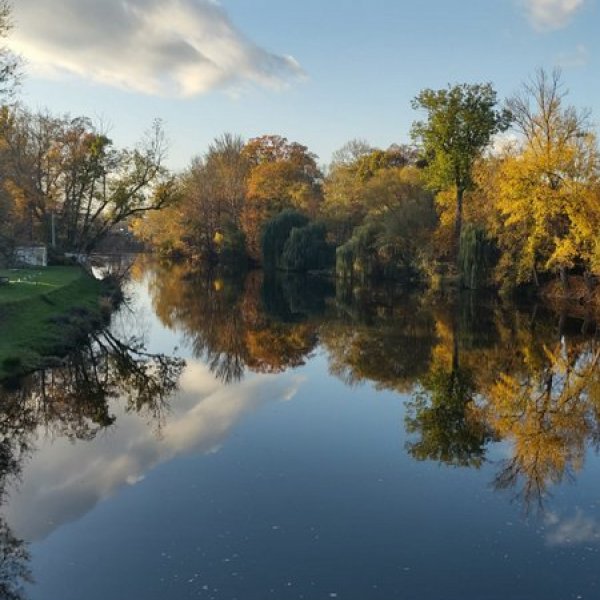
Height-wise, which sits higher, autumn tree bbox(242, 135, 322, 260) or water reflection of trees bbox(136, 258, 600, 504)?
autumn tree bbox(242, 135, 322, 260)

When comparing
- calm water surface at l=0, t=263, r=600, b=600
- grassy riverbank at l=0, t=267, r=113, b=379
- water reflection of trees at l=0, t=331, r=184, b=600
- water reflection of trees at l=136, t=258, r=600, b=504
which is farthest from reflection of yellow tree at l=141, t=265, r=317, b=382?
grassy riverbank at l=0, t=267, r=113, b=379

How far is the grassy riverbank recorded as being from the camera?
18.9m

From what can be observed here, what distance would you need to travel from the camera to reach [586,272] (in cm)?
3750

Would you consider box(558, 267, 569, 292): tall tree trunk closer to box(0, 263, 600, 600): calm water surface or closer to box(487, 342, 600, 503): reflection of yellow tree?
box(0, 263, 600, 600): calm water surface

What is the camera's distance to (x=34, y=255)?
137 ft

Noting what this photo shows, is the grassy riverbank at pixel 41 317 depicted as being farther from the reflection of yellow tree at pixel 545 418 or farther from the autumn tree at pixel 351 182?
the autumn tree at pixel 351 182

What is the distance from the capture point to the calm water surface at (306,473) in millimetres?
8180

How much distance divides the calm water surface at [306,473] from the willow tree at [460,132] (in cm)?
2542

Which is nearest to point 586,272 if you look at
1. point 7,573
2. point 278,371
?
point 278,371

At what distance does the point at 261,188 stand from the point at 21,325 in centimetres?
5323

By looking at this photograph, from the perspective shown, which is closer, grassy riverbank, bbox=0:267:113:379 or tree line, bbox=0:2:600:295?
grassy riverbank, bbox=0:267:113:379

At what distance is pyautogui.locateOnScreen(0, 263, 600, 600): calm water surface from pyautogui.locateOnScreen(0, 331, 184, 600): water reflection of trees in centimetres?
7

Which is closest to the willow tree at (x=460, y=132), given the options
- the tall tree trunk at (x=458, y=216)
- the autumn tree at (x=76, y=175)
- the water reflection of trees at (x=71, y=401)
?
the tall tree trunk at (x=458, y=216)

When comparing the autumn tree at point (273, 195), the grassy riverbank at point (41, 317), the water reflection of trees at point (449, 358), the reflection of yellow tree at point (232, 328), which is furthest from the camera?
the autumn tree at point (273, 195)
